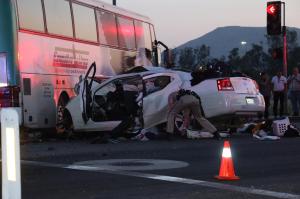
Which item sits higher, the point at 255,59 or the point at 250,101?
the point at 255,59

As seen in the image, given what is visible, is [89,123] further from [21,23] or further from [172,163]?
[172,163]

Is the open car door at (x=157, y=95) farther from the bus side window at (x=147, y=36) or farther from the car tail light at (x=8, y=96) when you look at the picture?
the bus side window at (x=147, y=36)

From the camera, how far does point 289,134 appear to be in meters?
15.5

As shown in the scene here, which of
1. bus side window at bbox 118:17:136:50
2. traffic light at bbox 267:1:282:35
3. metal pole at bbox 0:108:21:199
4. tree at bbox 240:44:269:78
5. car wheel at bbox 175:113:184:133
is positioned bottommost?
car wheel at bbox 175:113:184:133

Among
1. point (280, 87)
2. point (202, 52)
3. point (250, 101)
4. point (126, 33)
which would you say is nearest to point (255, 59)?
point (202, 52)

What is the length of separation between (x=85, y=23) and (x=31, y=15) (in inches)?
109

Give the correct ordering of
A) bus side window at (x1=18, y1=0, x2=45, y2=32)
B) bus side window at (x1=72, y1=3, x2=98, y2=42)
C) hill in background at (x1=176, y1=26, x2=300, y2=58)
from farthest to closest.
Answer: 1. hill in background at (x1=176, y1=26, x2=300, y2=58)
2. bus side window at (x1=72, y1=3, x2=98, y2=42)
3. bus side window at (x1=18, y1=0, x2=45, y2=32)

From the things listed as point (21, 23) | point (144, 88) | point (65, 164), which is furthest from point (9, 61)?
point (65, 164)

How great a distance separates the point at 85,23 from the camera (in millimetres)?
17672

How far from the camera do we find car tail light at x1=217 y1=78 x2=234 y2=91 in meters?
14.9

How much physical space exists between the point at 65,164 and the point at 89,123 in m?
5.25

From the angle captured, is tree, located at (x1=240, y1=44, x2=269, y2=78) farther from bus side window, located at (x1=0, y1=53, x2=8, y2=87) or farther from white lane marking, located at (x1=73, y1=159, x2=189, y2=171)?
white lane marking, located at (x1=73, y1=159, x2=189, y2=171)

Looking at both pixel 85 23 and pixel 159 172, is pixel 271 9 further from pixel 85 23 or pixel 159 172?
pixel 159 172

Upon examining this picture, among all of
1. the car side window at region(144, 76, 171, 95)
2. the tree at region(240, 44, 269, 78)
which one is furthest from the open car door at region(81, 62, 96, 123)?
the tree at region(240, 44, 269, 78)
